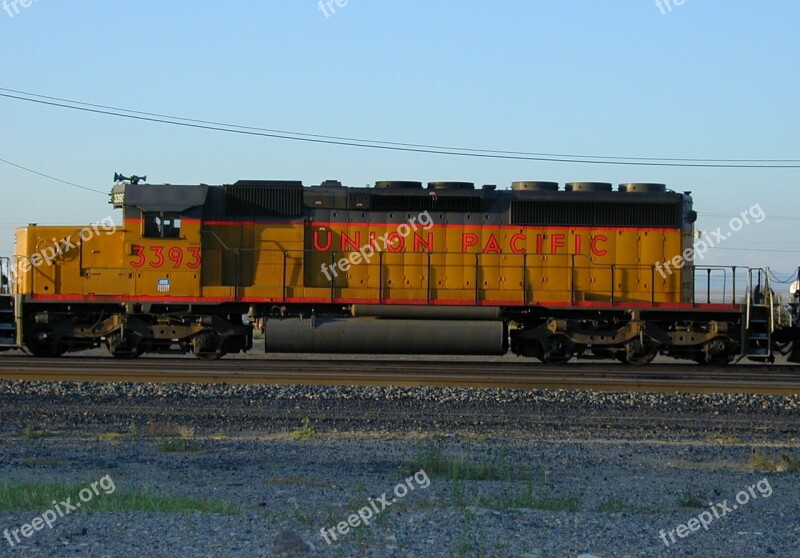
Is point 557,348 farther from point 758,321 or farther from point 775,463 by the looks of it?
point 775,463

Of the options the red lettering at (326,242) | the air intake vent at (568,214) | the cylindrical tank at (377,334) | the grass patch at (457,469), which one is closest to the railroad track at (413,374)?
the cylindrical tank at (377,334)

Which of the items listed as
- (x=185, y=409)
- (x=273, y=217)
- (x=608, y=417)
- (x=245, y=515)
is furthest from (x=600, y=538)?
(x=273, y=217)

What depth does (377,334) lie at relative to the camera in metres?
17.4

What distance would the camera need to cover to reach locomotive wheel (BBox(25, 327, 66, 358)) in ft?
57.9

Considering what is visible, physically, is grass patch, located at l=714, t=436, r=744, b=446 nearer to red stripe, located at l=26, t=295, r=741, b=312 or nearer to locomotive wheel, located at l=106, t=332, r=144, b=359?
red stripe, located at l=26, t=295, r=741, b=312

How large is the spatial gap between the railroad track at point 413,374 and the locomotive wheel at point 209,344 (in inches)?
13.2

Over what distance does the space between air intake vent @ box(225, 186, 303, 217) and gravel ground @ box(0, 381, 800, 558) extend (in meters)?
5.68

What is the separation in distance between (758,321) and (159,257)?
11944 millimetres

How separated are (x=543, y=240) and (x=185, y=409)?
9.12 meters

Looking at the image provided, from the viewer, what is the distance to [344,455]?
8516 mm

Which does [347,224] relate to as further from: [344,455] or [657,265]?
[344,455]
